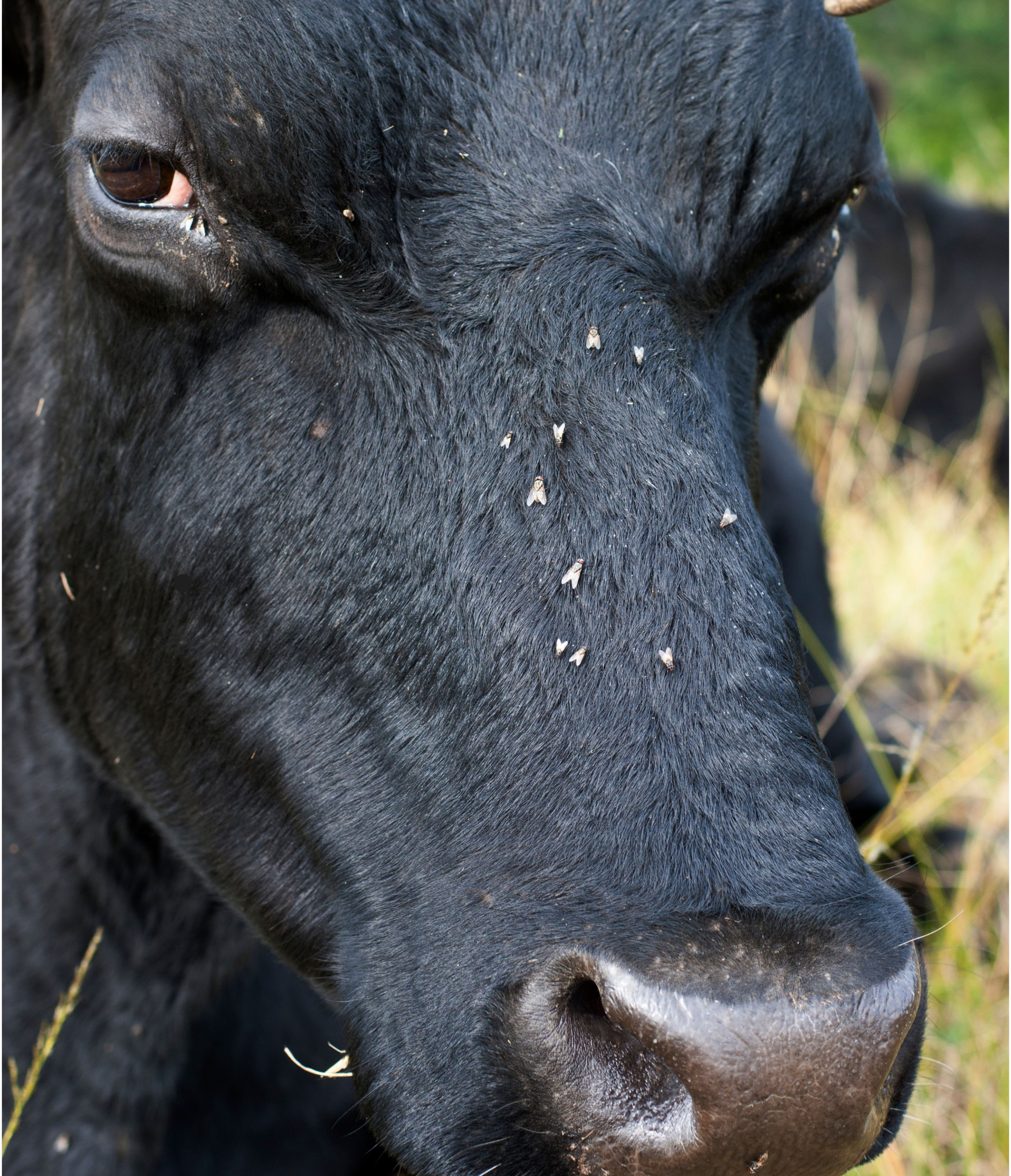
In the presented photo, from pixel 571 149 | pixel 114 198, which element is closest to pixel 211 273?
pixel 114 198

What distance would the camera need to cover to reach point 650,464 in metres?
1.89

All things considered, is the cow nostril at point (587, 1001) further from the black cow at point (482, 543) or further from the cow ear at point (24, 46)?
the cow ear at point (24, 46)

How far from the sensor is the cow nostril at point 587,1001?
1.64m

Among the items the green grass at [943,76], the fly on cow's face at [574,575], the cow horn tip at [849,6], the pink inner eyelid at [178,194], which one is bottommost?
the green grass at [943,76]

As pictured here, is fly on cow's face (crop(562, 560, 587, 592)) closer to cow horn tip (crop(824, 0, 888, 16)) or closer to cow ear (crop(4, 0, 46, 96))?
cow horn tip (crop(824, 0, 888, 16))

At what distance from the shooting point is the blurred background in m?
3.28

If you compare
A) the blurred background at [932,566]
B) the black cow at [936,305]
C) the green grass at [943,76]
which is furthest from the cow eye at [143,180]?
the green grass at [943,76]

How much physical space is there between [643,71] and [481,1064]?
1.50 m

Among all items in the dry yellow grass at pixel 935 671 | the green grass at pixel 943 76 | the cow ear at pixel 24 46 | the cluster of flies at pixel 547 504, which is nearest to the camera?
the cluster of flies at pixel 547 504

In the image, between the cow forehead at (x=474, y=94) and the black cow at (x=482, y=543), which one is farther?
the cow forehead at (x=474, y=94)

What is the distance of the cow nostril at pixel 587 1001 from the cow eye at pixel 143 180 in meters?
1.27

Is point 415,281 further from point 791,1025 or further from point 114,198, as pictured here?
point 791,1025

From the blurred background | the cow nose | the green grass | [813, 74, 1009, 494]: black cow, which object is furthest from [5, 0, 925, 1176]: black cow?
the green grass

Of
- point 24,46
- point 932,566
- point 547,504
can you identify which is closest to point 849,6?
point 547,504
